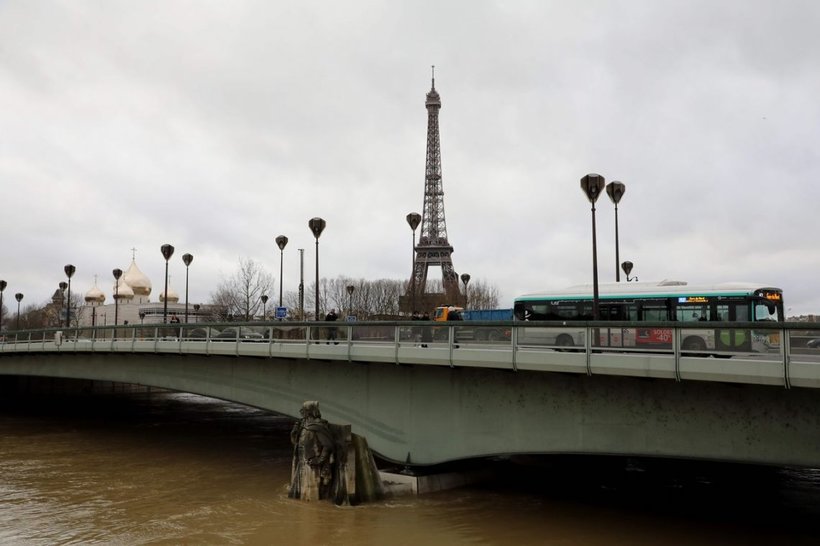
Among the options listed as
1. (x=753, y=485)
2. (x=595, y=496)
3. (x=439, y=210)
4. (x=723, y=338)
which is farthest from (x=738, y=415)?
(x=439, y=210)

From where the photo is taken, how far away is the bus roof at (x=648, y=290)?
22.9 meters

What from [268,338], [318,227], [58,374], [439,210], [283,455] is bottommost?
[283,455]

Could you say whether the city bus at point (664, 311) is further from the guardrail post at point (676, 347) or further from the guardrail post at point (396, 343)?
the guardrail post at point (396, 343)

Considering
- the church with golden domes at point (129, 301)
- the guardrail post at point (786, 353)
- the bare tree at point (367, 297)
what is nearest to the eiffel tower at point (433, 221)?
the bare tree at point (367, 297)

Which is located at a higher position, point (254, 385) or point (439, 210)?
point (439, 210)

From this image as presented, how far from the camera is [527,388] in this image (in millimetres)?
17344

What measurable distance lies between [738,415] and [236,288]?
7556 centimetres

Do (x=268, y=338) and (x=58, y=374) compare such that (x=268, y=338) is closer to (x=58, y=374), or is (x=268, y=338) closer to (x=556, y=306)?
(x=556, y=306)

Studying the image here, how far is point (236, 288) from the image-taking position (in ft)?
276

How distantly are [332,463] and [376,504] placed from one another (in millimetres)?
1643

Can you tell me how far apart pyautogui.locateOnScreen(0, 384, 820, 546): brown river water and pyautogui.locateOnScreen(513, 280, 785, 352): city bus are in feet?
15.6

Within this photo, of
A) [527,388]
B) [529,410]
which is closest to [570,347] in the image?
[527,388]

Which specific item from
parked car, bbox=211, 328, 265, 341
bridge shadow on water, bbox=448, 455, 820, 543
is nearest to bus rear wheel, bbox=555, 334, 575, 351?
bridge shadow on water, bbox=448, 455, 820, 543

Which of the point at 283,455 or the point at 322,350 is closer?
the point at 322,350
